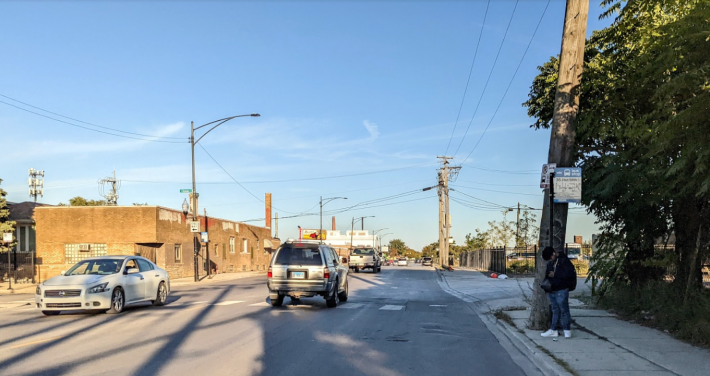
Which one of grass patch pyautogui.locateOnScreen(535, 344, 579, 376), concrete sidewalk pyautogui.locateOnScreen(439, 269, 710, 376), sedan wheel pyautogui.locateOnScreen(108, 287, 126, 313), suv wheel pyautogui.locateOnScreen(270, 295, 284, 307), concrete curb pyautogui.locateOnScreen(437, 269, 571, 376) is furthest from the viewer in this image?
suv wheel pyautogui.locateOnScreen(270, 295, 284, 307)

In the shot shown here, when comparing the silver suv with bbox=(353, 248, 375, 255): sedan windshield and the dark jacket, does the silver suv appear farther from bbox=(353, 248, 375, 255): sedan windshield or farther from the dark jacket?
bbox=(353, 248, 375, 255): sedan windshield

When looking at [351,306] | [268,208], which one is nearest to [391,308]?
[351,306]

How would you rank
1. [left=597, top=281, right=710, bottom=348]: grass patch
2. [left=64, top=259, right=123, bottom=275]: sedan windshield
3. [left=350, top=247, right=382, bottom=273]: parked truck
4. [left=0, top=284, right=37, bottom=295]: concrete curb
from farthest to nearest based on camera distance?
[left=350, top=247, right=382, bottom=273]: parked truck < [left=0, top=284, right=37, bottom=295]: concrete curb < [left=64, top=259, right=123, bottom=275]: sedan windshield < [left=597, top=281, right=710, bottom=348]: grass patch

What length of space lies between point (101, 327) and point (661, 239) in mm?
12784

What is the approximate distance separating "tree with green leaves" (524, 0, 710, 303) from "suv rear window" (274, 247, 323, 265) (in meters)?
7.30

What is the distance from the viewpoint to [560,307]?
10.4 m

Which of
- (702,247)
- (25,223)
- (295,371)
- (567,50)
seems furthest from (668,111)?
(25,223)

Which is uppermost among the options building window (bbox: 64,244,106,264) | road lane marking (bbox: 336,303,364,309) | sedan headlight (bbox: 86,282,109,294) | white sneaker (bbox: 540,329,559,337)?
sedan headlight (bbox: 86,282,109,294)

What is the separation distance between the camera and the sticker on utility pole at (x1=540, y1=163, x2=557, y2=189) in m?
10.9

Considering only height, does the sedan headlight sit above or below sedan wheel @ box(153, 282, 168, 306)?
above

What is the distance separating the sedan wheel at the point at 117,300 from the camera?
47.6 feet

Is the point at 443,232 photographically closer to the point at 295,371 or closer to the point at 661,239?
the point at 661,239

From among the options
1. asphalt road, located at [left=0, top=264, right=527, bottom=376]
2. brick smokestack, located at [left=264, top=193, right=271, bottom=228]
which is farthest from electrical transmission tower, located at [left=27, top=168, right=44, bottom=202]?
asphalt road, located at [left=0, top=264, right=527, bottom=376]

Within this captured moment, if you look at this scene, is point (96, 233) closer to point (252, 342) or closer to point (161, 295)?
point (161, 295)
